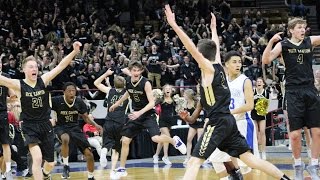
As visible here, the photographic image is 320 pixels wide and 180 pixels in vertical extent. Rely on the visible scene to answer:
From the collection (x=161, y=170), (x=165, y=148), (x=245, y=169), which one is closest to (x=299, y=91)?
(x=245, y=169)

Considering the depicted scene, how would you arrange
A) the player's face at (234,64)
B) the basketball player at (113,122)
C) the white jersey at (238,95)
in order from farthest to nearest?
the basketball player at (113,122), the white jersey at (238,95), the player's face at (234,64)

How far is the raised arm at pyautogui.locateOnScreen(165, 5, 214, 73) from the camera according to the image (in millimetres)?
8484

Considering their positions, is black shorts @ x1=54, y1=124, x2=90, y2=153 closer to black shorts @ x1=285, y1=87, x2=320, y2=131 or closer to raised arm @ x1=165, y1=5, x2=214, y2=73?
black shorts @ x1=285, y1=87, x2=320, y2=131

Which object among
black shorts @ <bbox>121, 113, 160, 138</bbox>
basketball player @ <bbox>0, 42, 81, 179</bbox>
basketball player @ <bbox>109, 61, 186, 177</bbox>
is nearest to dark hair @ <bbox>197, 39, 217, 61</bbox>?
basketball player @ <bbox>0, 42, 81, 179</bbox>

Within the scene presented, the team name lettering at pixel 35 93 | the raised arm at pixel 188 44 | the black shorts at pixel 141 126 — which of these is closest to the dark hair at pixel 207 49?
the raised arm at pixel 188 44

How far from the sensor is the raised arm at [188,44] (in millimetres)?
8484

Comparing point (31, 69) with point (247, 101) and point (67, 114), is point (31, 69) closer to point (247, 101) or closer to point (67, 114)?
point (247, 101)

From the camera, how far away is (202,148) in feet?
29.3

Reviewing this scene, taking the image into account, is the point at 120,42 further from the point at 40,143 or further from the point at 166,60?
the point at 40,143

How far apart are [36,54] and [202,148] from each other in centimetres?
1429

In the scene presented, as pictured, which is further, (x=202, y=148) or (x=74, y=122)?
(x=74, y=122)

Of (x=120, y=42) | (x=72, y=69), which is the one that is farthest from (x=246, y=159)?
(x=120, y=42)

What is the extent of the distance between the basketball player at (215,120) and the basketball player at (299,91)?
161 cm

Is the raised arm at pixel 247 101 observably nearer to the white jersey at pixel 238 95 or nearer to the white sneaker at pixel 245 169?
the white jersey at pixel 238 95
